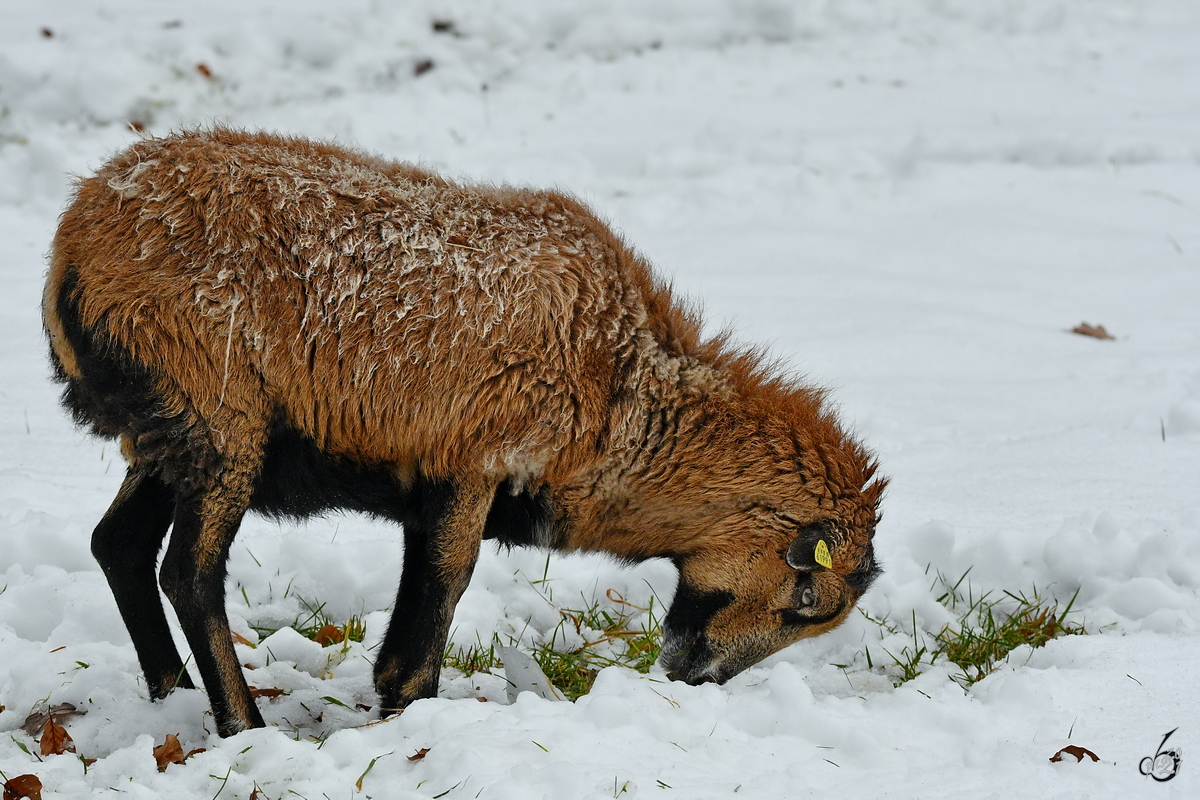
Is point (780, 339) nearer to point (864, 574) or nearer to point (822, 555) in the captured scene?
point (864, 574)

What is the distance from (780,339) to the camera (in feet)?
24.9

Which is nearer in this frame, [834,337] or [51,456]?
[51,456]

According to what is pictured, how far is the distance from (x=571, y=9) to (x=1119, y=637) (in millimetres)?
8693

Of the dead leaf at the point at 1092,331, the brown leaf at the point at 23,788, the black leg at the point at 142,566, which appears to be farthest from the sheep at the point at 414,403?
the dead leaf at the point at 1092,331

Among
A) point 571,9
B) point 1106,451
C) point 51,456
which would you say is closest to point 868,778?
point 1106,451

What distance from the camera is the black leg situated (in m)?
4.14

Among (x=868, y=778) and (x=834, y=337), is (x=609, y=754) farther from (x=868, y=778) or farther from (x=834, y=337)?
(x=834, y=337)

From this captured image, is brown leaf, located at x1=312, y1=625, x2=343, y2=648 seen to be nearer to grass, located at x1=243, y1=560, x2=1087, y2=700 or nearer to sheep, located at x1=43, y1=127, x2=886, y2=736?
grass, located at x1=243, y1=560, x2=1087, y2=700

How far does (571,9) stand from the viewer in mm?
11523

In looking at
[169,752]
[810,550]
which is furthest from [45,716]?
[810,550]

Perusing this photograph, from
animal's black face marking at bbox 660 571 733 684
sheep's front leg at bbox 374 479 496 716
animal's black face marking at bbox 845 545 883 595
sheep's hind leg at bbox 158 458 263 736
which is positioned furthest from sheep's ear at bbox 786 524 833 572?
sheep's hind leg at bbox 158 458 263 736

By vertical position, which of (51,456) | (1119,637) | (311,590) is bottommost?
(1119,637)

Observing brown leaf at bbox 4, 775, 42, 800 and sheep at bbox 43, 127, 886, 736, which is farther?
sheep at bbox 43, 127, 886, 736

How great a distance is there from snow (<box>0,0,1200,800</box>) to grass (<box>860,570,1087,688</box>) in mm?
86
